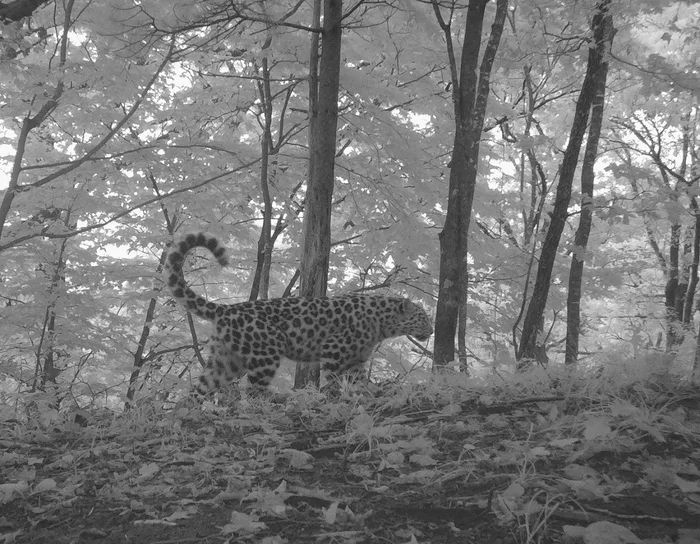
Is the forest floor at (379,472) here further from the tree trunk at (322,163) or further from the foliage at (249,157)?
the foliage at (249,157)

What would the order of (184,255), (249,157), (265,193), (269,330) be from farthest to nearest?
(249,157), (265,193), (269,330), (184,255)

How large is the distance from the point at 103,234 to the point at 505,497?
16359 millimetres

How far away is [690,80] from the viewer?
8.80 metres

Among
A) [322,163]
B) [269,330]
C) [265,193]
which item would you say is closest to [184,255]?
[269,330]

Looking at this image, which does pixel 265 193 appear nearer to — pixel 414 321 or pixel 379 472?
pixel 414 321

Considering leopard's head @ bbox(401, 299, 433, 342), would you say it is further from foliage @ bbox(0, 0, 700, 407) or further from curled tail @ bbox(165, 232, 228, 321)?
curled tail @ bbox(165, 232, 228, 321)

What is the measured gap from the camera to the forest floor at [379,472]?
223 cm

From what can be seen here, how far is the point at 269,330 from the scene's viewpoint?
22.9 ft

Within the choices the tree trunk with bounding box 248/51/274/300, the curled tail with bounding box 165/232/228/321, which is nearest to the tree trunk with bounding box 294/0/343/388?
the curled tail with bounding box 165/232/228/321

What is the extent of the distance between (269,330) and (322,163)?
8.32 ft

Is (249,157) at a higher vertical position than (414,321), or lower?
higher

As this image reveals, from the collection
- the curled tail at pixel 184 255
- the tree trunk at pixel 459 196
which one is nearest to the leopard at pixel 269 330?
the curled tail at pixel 184 255

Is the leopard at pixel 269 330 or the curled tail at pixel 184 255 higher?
the curled tail at pixel 184 255

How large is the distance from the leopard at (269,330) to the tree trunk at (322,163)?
2.74 feet
